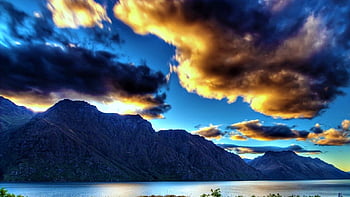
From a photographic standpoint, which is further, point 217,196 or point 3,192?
point 217,196

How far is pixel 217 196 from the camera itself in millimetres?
46094

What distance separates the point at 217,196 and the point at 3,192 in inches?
1298

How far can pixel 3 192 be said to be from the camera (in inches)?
1000
